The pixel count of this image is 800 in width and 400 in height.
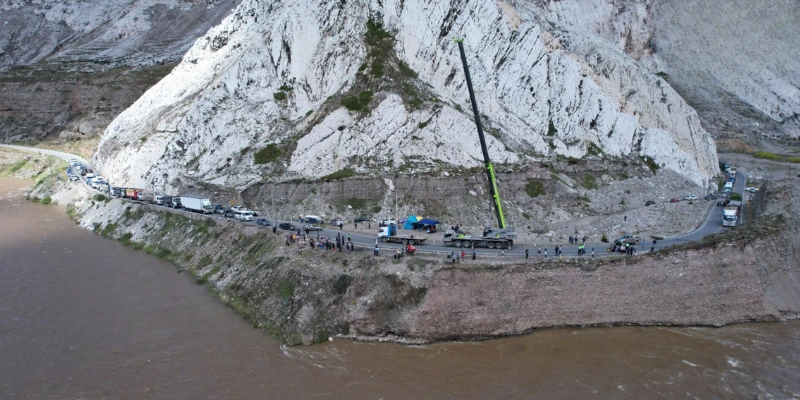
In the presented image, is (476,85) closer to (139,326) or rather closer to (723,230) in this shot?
(723,230)

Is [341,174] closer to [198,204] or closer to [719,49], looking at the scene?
[198,204]

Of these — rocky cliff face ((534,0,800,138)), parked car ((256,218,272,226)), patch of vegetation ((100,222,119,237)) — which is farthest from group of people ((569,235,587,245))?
rocky cliff face ((534,0,800,138))

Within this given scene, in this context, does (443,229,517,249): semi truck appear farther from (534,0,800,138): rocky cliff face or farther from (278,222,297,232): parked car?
(534,0,800,138): rocky cliff face

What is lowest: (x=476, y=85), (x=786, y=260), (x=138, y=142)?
(x=786, y=260)

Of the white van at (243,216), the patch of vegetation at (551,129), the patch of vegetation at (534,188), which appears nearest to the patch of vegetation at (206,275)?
the white van at (243,216)

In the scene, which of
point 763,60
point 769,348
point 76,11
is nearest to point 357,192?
point 769,348

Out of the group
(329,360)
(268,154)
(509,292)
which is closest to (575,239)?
(509,292)

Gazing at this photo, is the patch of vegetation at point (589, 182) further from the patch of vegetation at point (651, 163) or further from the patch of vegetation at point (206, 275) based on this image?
the patch of vegetation at point (206, 275)
